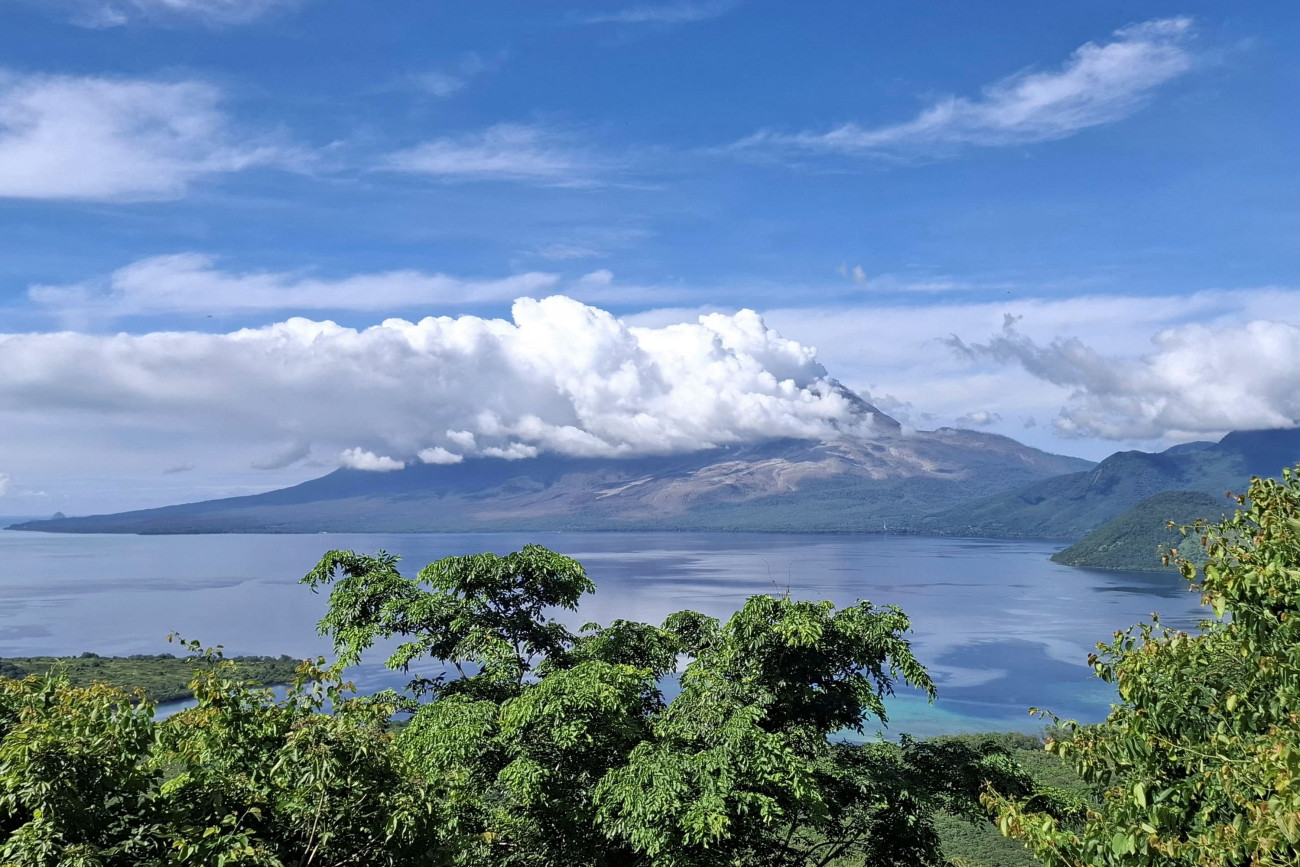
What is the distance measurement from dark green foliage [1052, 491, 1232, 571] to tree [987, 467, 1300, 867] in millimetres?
164009

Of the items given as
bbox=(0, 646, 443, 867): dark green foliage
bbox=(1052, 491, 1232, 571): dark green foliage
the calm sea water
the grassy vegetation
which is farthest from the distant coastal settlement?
bbox=(1052, 491, 1232, 571): dark green foliage

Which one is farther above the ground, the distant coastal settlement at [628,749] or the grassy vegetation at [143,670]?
the distant coastal settlement at [628,749]

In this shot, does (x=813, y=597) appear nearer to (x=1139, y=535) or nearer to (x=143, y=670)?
(x=143, y=670)

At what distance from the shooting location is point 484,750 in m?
8.92

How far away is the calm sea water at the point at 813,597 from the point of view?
6788 cm

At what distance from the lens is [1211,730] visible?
214 inches

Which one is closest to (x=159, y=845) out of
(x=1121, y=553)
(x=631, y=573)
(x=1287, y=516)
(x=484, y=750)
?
(x=484, y=750)

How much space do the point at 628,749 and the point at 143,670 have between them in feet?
233

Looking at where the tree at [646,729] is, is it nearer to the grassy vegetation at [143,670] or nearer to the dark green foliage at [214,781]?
the dark green foliage at [214,781]

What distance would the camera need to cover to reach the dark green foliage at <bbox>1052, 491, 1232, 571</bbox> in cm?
15588

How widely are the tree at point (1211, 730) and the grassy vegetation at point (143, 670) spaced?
56291 millimetres

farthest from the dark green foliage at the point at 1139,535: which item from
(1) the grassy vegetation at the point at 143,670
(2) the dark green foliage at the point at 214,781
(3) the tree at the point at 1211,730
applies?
(2) the dark green foliage at the point at 214,781

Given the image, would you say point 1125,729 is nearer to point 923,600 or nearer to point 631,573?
point 923,600

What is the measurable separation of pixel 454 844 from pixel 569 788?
8.51ft
